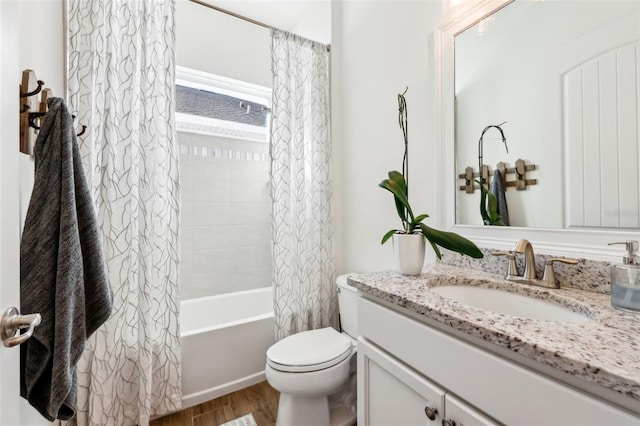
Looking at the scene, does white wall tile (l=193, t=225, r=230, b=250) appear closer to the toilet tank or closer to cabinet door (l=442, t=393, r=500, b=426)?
the toilet tank

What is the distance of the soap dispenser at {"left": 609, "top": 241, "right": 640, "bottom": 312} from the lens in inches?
26.7

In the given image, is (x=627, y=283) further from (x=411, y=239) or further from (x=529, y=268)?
(x=411, y=239)

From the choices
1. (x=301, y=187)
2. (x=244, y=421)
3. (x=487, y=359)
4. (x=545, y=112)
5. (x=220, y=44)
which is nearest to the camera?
(x=487, y=359)

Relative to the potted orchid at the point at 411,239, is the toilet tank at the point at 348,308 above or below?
below

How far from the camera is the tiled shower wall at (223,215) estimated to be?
2293 millimetres

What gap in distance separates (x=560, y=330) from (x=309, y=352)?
3.43 ft

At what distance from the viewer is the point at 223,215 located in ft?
7.99

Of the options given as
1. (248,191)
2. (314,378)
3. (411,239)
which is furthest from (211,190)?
(411,239)

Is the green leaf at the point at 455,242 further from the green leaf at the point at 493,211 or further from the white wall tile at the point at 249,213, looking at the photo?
the white wall tile at the point at 249,213

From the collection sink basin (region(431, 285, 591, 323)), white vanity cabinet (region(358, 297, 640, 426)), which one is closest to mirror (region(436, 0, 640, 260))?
sink basin (region(431, 285, 591, 323))

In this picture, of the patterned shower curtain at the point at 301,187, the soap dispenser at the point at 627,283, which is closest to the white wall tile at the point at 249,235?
the patterned shower curtain at the point at 301,187

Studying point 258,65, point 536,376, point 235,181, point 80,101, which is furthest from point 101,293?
point 258,65

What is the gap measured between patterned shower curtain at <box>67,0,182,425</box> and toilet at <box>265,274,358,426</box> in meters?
0.63

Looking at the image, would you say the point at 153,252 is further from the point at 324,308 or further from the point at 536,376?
the point at 536,376
